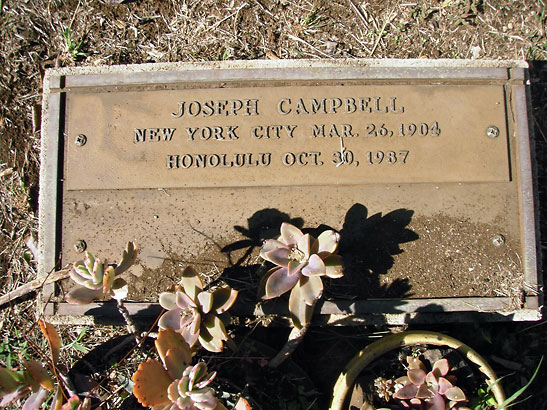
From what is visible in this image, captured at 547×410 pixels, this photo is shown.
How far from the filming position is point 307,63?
8.21 ft

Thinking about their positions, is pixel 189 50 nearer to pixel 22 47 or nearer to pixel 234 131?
pixel 234 131

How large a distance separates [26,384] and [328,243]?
142 centimetres

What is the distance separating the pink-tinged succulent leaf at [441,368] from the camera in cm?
219

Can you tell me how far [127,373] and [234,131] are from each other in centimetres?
147

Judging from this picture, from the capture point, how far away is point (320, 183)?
2346 millimetres

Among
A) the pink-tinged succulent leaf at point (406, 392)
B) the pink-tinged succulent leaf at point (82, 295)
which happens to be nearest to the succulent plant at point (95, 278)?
the pink-tinged succulent leaf at point (82, 295)

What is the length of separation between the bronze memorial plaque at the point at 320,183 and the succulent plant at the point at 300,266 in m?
0.27

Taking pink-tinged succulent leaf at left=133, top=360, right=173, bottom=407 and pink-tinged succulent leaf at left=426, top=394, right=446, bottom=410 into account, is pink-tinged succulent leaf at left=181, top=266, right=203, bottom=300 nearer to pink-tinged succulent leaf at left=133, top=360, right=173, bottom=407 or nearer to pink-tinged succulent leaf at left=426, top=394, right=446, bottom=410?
pink-tinged succulent leaf at left=133, top=360, right=173, bottom=407

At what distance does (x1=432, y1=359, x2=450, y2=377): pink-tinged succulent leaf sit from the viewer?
219cm

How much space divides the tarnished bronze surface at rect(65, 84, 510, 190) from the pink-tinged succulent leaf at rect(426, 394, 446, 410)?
1.05 m

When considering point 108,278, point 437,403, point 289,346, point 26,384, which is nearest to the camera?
point 108,278

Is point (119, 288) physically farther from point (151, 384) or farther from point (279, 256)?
point (279, 256)

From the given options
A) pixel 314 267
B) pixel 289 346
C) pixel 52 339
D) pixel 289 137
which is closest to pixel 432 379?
pixel 289 346

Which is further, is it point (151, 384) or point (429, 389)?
point (429, 389)
